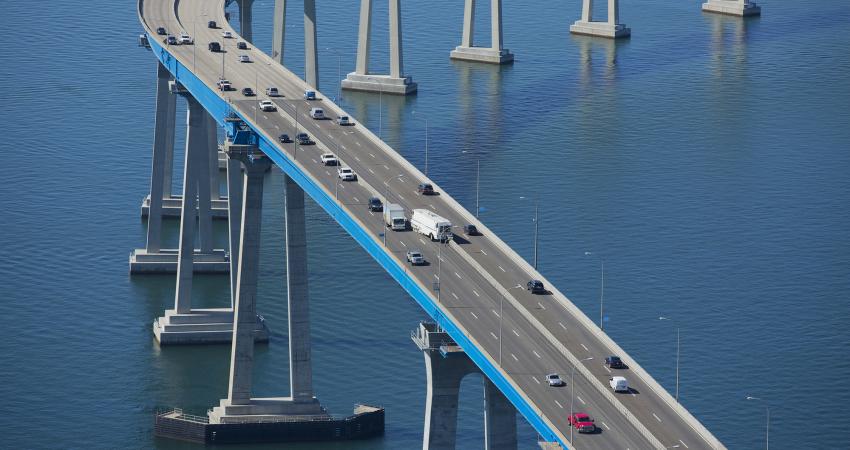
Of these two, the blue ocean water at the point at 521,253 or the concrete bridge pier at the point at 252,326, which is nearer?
the concrete bridge pier at the point at 252,326

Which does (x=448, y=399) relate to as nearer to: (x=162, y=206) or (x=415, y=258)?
(x=415, y=258)

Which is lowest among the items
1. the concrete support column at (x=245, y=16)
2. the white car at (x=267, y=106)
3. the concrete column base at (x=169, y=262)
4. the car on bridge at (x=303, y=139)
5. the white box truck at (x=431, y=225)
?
the concrete column base at (x=169, y=262)

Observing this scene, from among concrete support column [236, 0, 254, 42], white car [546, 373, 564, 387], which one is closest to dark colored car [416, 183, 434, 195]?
white car [546, 373, 564, 387]

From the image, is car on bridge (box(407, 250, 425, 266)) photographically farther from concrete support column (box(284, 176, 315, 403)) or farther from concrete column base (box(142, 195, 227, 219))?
concrete column base (box(142, 195, 227, 219))

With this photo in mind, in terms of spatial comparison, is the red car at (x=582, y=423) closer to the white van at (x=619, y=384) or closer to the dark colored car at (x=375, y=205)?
the white van at (x=619, y=384)

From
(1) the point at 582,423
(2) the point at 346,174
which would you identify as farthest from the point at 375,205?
(1) the point at 582,423

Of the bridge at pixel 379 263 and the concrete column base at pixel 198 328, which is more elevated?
the bridge at pixel 379 263

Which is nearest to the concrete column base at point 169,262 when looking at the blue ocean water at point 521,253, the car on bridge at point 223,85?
the blue ocean water at point 521,253
